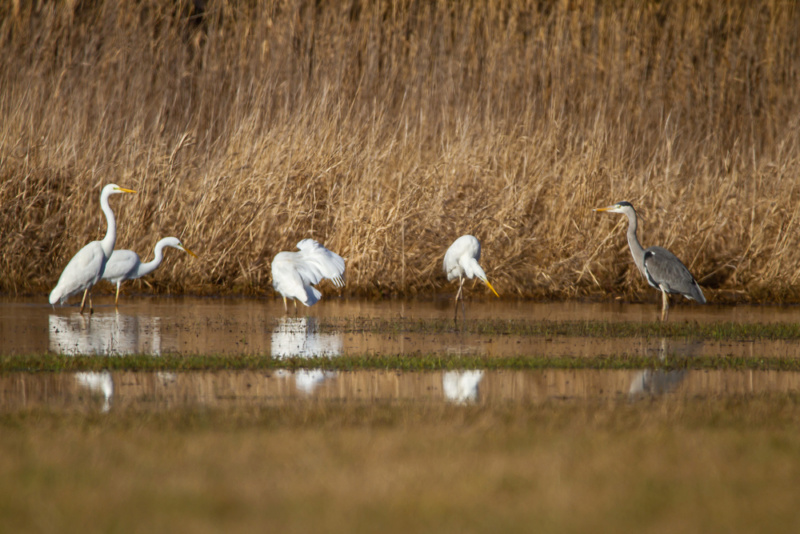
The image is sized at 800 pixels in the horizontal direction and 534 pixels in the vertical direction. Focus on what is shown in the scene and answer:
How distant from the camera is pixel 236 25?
631 inches

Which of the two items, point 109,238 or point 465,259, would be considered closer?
point 465,259

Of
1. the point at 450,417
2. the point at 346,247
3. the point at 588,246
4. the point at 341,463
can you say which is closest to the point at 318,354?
the point at 450,417

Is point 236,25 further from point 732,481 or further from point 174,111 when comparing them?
point 732,481

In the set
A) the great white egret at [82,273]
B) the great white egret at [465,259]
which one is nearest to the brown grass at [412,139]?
the great white egret at [465,259]

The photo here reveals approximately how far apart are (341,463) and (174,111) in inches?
510

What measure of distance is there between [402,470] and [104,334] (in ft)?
19.6

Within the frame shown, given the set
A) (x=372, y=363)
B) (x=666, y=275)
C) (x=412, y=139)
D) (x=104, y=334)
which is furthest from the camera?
(x=412, y=139)

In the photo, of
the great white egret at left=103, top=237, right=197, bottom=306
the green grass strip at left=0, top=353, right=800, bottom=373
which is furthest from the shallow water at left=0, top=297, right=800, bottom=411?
the great white egret at left=103, top=237, right=197, bottom=306

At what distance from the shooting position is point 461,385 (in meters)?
6.61

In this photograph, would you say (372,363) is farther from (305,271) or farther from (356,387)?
(305,271)

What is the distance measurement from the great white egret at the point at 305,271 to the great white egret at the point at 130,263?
1919 mm

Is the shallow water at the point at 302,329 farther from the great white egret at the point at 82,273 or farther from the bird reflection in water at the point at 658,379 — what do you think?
the great white egret at the point at 82,273

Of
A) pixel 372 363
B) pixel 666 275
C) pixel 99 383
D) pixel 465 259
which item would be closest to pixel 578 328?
pixel 465 259

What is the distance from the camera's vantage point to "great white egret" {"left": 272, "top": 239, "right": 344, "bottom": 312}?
11.2m
